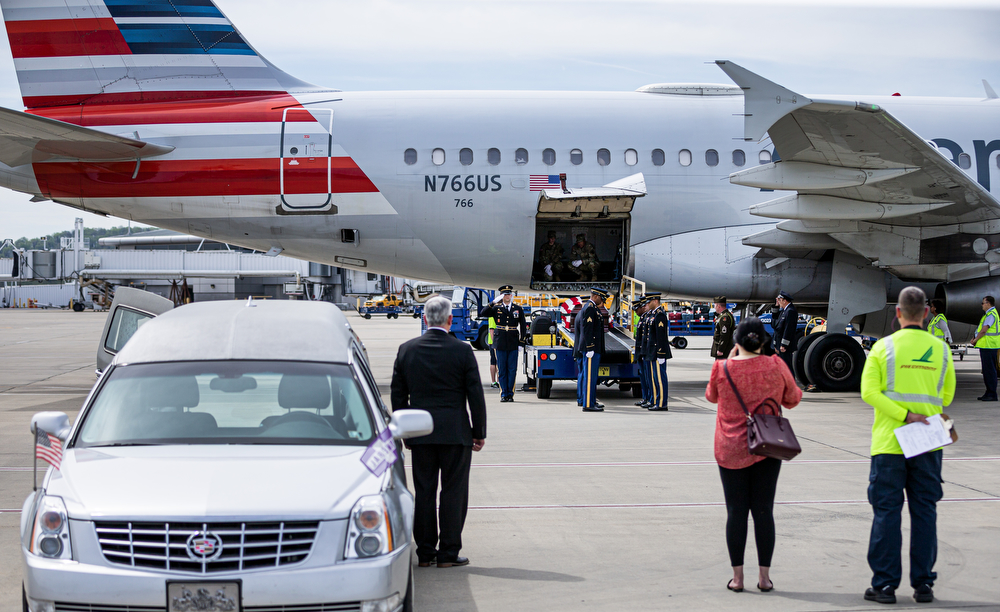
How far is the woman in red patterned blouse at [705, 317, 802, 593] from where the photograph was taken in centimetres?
480

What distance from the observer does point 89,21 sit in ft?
46.3

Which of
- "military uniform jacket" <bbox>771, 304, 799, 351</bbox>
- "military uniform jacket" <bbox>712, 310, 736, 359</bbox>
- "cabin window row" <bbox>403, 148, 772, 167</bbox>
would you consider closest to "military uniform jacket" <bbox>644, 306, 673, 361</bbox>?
"military uniform jacket" <bbox>712, 310, 736, 359</bbox>

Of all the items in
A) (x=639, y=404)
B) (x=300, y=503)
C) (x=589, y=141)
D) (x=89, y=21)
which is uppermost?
(x=89, y=21)

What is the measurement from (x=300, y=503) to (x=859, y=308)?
480 inches

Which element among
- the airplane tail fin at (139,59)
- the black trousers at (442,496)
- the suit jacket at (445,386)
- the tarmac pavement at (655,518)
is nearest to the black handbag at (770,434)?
the tarmac pavement at (655,518)

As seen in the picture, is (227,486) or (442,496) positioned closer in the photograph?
(227,486)

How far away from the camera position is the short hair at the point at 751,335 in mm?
4855

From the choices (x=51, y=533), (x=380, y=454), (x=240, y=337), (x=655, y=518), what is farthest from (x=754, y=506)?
(x=51, y=533)

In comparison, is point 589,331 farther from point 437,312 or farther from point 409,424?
point 409,424

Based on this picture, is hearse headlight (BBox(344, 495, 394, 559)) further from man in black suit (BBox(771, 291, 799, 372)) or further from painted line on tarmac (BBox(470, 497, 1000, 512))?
man in black suit (BBox(771, 291, 799, 372))

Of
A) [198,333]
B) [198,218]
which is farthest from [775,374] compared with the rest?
[198,218]

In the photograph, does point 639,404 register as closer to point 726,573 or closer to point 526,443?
point 526,443

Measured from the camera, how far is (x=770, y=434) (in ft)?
15.4

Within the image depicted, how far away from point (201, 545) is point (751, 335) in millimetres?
3130
